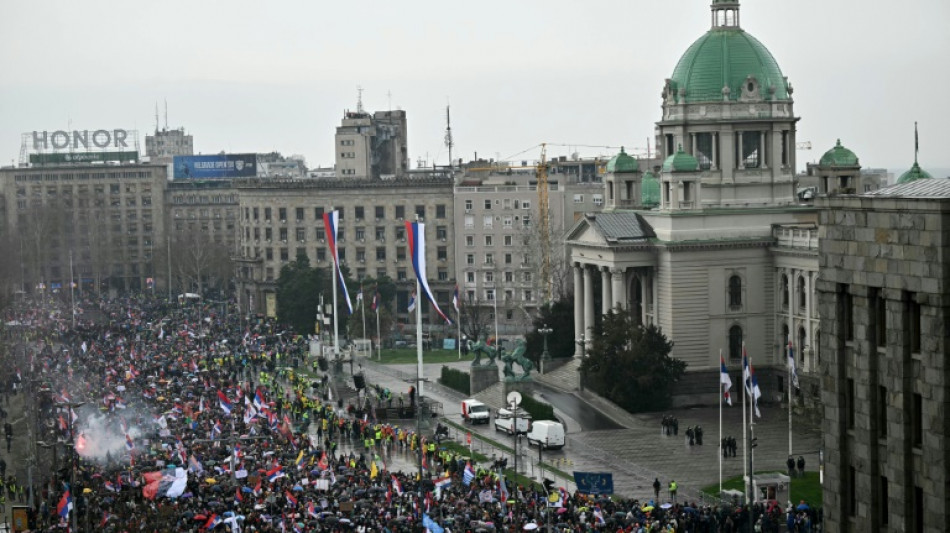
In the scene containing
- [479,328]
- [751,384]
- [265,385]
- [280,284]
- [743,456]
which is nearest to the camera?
[751,384]

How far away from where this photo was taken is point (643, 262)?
347 ft

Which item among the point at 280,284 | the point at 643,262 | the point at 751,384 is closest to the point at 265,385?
the point at 643,262

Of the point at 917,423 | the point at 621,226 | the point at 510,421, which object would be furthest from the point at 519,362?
the point at 917,423

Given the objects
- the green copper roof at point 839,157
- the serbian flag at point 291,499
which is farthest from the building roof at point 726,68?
the serbian flag at point 291,499

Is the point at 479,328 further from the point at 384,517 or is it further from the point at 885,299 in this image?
the point at 885,299

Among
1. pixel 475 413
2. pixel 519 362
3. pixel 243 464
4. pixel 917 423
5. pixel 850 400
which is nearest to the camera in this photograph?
pixel 917 423

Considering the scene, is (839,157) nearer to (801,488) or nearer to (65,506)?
(801,488)

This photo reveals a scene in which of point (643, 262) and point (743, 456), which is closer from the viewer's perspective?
point (743, 456)

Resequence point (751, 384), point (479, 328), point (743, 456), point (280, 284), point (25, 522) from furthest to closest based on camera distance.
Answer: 1. point (280, 284)
2. point (479, 328)
3. point (743, 456)
4. point (751, 384)
5. point (25, 522)

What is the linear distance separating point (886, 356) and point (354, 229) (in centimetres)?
12519

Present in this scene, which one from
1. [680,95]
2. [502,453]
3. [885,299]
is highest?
[680,95]

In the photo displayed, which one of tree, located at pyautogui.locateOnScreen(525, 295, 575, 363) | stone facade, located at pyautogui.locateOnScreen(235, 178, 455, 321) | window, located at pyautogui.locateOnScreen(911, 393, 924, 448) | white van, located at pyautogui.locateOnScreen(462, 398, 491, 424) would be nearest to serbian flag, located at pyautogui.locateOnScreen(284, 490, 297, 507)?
window, located at pyautogui.locateOnScreen(911, 393, 924, 448)

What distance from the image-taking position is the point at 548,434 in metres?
86.3

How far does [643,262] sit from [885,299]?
64291 mm
